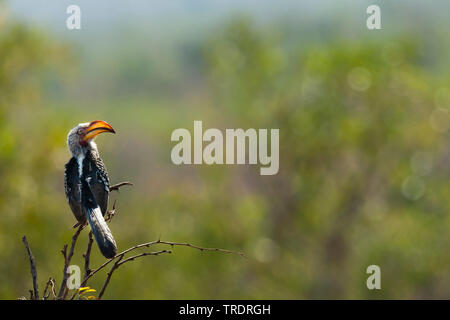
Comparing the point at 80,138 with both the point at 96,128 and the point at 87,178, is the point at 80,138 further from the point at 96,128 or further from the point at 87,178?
the point at 96,128

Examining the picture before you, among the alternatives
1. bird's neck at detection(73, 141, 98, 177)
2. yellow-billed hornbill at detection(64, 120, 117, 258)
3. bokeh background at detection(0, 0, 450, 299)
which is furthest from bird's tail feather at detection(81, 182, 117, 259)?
bokeh background at detection(0, 0, 450, 299)

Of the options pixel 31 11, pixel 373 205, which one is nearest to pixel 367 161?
pixel 373 205

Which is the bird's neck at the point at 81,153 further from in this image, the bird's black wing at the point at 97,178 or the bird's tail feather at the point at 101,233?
the bird's tail feather at the point at 101,233

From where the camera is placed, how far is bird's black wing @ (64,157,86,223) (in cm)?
365

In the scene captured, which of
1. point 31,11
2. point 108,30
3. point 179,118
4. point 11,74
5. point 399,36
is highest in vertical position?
point 108,30

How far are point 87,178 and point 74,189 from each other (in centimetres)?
10

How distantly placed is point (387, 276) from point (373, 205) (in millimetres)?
2479

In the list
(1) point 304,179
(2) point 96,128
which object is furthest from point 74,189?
(1) point 304,179

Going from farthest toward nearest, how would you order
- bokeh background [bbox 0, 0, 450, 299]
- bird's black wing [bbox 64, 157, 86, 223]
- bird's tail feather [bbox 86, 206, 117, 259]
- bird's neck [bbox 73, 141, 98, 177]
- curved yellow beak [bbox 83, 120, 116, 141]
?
bokeh background [bbox 0, 0, 450, 299], bird's neck [bbox 73, 141, 98, 177], bird's black wing [bbox 64, 157, 86, 223], curved yellow beak [bbox 83, 120, 116, 141], bird's tail feather [bbox 86, 206, 117, 259]

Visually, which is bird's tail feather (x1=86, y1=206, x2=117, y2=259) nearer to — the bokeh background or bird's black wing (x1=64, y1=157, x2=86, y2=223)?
bird's black wing (x1=64, y1=157, x2=86, y2=223)

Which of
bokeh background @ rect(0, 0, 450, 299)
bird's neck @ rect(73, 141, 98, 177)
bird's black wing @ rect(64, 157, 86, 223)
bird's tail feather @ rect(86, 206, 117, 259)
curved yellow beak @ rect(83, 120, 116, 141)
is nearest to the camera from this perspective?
bird's tail feather @ rect(86, 206, 117, 259)

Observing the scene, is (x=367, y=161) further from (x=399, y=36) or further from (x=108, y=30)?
(x=108, y=30)

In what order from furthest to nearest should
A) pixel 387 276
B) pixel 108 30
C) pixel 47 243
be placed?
pixel 108 30, pixel 387 276, pixel 47 243
